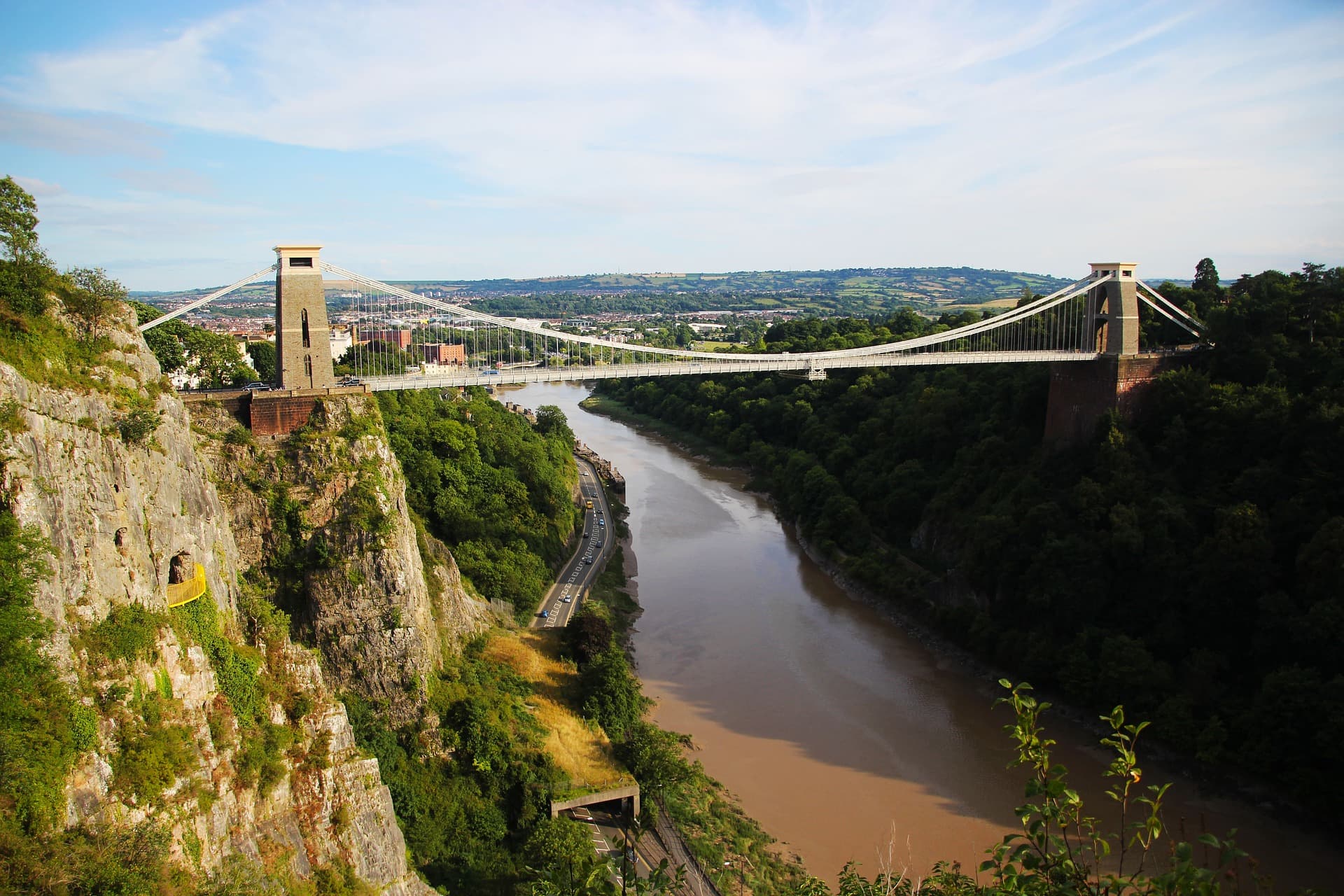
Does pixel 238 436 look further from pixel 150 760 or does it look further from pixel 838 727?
pixel 838 727

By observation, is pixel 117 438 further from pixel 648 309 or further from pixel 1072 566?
pixel 648 309

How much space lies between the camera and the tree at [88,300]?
899 cm

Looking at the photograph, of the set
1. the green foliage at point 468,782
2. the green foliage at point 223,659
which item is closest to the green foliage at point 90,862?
the green foliage at point 223,659

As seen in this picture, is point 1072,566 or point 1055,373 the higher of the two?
point 1055,373

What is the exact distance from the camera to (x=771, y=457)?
2858 cm

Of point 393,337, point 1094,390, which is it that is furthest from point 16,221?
point 393,337

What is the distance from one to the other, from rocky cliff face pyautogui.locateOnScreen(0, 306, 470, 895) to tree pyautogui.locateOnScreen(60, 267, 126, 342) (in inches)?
13.4

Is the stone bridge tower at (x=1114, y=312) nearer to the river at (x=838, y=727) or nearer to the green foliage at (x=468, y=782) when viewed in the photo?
the river at (x=838, y=727)

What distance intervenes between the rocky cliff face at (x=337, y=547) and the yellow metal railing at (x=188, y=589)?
2.70 m

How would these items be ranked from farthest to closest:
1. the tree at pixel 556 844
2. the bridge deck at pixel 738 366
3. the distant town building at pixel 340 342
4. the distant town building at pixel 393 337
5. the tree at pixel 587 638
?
the distant town building at pixel 340 342 < the distant town building at pixel 393 337 < the bridge deck at pixel 738 366 < the tree at pixel 587 638 < the tree at pixel 556 844

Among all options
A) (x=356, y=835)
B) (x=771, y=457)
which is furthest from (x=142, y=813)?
(x=771, y=457)

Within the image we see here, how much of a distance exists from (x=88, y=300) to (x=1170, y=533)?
50.7 feet

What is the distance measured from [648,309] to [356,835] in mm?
93387

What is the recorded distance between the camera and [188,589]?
27.8 ft
